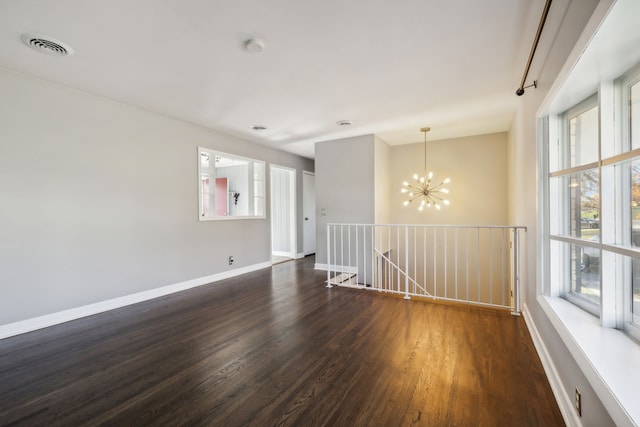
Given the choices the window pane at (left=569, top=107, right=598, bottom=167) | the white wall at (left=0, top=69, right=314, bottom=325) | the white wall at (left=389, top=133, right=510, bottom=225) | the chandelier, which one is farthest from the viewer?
the chandelier

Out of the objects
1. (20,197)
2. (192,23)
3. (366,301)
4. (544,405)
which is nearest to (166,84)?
(192,23)

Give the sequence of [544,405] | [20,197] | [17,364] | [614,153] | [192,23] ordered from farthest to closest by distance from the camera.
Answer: [20,197] → [17,364] → [192,23] → [544,405] → [614,153]

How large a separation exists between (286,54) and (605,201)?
8.03 feet

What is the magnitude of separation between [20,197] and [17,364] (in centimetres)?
158

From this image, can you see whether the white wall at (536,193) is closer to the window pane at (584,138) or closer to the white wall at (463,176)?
the window pane at (584,138)

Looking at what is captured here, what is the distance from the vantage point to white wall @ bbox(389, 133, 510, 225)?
5.18m

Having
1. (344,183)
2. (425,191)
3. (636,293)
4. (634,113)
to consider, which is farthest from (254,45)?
(425,191)

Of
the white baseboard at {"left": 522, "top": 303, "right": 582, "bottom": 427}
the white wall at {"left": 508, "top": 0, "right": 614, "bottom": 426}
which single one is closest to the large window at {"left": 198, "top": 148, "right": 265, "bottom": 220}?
the white wall at {"left": 508, "top": 0, "right": 614, "bottom": 426}

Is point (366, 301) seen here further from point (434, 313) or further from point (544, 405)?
point (544, 405)

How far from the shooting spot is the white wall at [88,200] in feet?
8.81

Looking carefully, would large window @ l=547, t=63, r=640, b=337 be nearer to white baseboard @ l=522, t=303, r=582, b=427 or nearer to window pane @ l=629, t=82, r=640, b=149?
window pane @ l=629, t=82, r=640, b=149

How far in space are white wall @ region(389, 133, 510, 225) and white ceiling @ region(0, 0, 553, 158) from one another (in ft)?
4.64

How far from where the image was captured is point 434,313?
303cm

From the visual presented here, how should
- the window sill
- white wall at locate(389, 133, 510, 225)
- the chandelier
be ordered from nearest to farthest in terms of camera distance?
the window sill, white wall at locate(389, 133, 510, 225), the chandelier
